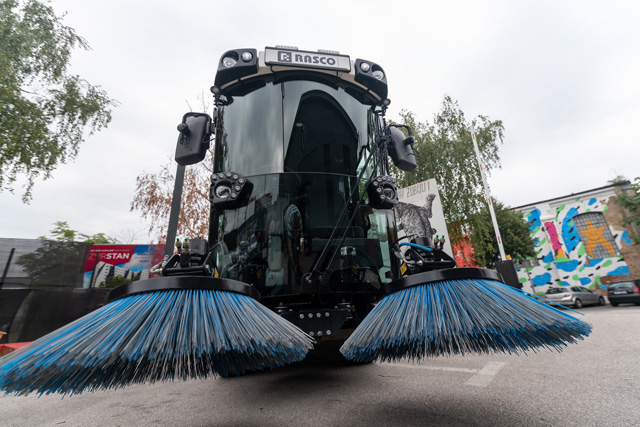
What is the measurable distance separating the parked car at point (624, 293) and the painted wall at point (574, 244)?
15.7 ft

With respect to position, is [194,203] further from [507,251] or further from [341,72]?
[507,251]

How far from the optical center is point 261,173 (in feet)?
7.39

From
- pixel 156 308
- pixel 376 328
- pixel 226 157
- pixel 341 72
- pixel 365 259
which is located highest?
pixel 341 72

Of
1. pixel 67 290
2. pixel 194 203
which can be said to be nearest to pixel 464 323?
pixel 67 290

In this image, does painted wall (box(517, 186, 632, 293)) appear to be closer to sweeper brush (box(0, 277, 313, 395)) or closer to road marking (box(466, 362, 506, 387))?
road marking (box(466, 362, 506, 387))

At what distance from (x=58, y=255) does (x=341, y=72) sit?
9252 millimetres

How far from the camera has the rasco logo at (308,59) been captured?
239 centimetres

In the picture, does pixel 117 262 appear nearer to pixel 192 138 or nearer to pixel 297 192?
pixel 192 138

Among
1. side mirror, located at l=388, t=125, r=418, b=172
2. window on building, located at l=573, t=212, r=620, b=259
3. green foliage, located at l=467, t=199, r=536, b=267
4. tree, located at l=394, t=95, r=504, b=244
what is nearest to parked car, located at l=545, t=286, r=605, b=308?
green foliage, located at l=467, t=199, r=536, b=267

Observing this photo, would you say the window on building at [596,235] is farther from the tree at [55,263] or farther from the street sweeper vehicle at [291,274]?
the tree at [55,263]

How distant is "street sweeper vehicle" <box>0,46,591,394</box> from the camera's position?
1.11 metres

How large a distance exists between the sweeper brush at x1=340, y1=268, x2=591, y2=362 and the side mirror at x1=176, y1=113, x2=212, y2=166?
5.75 feet

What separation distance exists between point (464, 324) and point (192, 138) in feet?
7.18

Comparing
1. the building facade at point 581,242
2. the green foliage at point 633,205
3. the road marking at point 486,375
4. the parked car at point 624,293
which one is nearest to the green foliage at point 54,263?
the road marking at point 486,375
